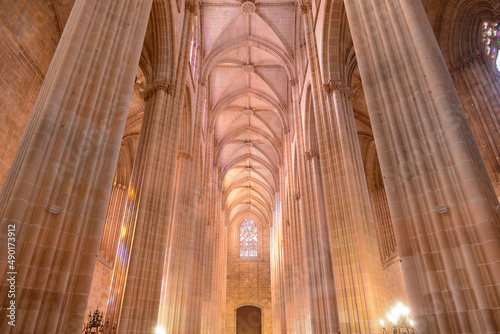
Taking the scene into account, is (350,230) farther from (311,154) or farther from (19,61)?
(19,61)

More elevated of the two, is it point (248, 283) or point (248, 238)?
point (248, 238)

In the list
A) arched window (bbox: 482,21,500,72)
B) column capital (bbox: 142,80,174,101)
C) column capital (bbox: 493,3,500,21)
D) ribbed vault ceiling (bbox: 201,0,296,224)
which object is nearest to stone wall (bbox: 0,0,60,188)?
column capital (bbox: 142,80,174,101)

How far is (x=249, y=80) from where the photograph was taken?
76.5ft

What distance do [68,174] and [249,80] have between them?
19689 mm

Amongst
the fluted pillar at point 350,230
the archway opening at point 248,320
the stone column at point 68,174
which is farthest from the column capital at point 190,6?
the archway opening at point 248,320

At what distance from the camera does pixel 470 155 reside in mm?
4586

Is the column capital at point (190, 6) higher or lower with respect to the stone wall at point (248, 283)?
higher

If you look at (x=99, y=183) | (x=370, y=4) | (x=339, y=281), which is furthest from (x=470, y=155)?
(x=99, y=183)

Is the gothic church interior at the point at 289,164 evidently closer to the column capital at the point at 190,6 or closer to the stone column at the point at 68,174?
the stone column at the point at 68,174

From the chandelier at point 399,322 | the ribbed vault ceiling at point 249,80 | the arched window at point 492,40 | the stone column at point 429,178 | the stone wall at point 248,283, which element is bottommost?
the chandelier at point 399,322

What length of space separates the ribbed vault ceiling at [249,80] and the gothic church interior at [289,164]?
0.19m

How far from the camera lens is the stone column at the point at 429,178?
13.4 feet

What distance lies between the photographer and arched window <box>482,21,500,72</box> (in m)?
10.8

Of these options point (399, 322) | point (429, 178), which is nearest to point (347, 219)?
point (399, 322)
